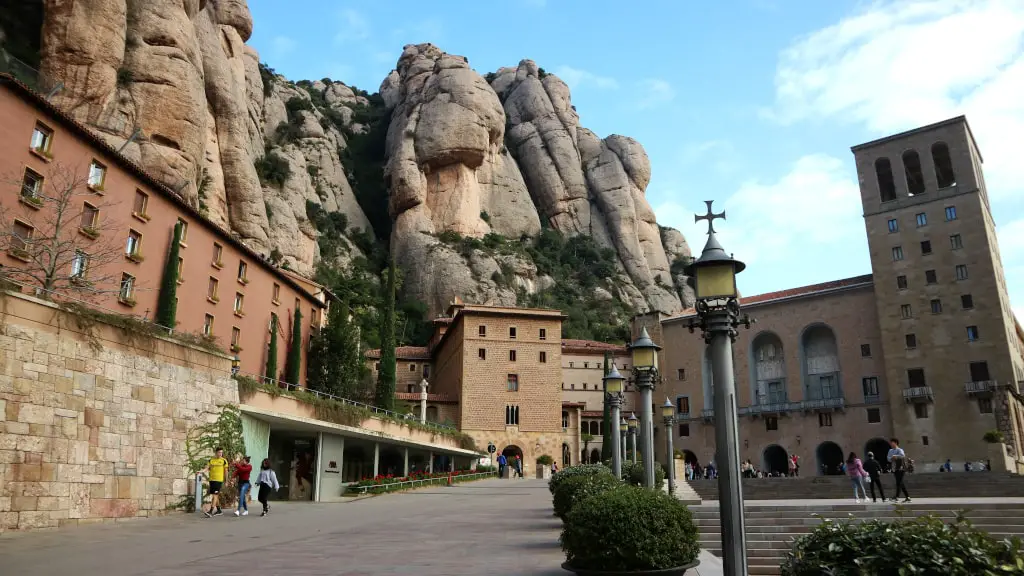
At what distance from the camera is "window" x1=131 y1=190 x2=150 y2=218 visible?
28.2 m

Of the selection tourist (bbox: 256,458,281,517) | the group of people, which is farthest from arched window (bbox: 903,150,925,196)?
the group of people

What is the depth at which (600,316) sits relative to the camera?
83562 millimetres

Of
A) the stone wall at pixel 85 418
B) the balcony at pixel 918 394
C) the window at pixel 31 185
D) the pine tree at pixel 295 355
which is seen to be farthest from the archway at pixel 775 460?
the window at pixel 31 185

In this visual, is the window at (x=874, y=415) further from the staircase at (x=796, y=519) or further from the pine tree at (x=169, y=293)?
the pine tree at (x=169, y=293)

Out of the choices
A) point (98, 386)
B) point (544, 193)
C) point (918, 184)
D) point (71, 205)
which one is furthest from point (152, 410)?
point (544, 193)

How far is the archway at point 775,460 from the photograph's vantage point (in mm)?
55125

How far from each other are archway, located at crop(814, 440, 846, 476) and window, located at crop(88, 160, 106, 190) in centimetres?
5043

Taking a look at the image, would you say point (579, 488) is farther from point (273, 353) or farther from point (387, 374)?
point (387, 374)

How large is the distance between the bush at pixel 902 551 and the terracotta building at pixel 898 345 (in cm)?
4389

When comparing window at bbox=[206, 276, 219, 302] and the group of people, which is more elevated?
window at bbox=[206, 276, 219, 302]

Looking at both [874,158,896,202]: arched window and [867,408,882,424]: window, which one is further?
[874,158,896,202]: arched window

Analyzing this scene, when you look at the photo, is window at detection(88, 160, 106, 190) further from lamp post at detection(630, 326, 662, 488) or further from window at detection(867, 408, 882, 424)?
window at detection(867, 408, 882, 424)

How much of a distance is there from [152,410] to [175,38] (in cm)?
3687

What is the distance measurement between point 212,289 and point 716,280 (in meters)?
31.1
